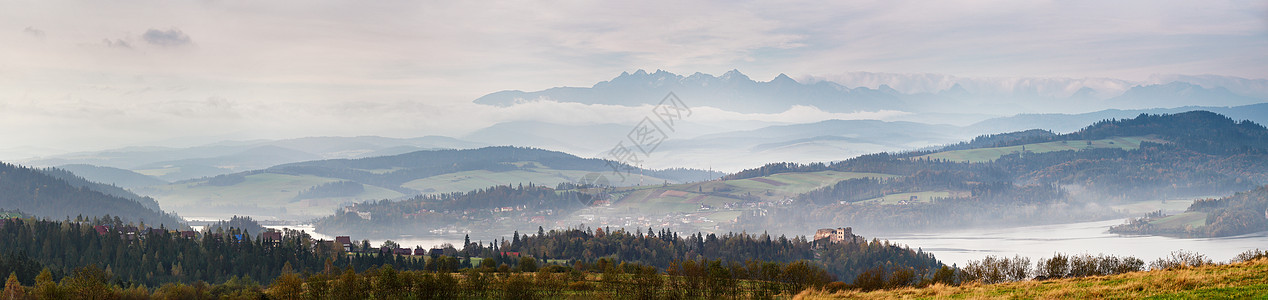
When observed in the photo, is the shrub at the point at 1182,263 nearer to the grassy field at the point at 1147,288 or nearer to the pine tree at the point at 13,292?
the grassy field at the point at 1147,288

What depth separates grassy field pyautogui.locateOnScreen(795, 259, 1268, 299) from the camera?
1533 inches

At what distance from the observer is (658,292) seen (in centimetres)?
9281

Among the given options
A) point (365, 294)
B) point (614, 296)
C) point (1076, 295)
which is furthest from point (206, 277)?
point (1076, 295)

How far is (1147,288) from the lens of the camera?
42125mm

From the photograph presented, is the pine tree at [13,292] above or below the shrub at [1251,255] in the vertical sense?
below

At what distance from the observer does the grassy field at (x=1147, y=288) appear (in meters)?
38.9

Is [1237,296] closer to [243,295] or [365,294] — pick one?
[365,294]

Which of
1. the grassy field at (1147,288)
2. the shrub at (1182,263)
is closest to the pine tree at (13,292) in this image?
the grassy field at (1147,288)

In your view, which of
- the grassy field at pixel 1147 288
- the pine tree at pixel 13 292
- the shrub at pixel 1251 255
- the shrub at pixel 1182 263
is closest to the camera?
the grassy field at pixel 1147 288

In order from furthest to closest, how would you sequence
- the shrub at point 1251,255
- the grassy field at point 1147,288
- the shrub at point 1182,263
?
the shrub at point 1182,263 → the shrub at point 1251,255 → the grassy field at point 1147,288

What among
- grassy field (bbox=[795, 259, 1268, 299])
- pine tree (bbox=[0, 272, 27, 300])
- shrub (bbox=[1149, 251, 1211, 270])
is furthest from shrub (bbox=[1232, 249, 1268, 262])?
pine tree (bbox=[0, 272, 27, 300])

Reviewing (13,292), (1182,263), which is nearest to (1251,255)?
(1182,263)

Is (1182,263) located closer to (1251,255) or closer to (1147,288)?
(1147,288)

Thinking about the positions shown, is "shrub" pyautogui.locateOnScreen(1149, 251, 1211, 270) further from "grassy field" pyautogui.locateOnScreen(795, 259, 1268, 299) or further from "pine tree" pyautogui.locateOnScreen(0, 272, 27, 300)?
"pine tree" pyautogui.locateOnScreen(0, 272, 27, 300)
